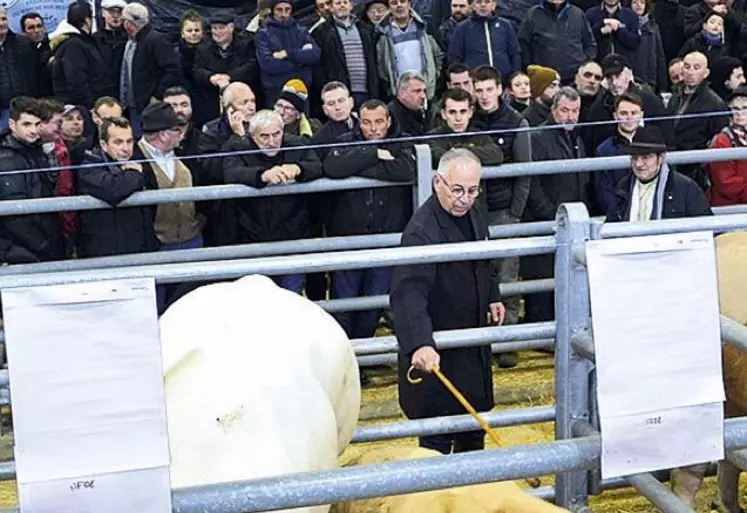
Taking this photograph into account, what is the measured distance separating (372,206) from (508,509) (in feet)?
13.1

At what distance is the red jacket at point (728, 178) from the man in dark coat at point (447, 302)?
2934 millimetres

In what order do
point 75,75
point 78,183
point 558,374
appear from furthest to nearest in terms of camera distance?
1. point 75,75
2. point 78,183
3. point 558,374

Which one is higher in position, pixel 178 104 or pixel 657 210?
pixel 178 104

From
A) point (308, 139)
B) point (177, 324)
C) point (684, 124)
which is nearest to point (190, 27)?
point (308, 139)

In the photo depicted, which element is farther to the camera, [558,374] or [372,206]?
[372,206]

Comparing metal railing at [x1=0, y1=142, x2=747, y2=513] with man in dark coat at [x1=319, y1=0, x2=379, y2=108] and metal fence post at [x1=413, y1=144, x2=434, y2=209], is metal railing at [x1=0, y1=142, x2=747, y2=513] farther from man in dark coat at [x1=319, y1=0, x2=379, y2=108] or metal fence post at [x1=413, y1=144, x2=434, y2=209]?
man in dark coat at [x1=319, y1=0, x2=379, y2=108]

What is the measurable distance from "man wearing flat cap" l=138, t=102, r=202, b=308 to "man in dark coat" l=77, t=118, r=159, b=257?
0.06 m

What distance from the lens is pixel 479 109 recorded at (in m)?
7.38

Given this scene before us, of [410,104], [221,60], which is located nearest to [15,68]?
[221,60]

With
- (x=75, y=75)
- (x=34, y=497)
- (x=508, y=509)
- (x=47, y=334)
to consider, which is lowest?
(x=508, y=509)

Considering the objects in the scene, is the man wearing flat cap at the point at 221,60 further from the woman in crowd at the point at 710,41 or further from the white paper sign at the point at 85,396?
the white paper sign at the point at 85,396

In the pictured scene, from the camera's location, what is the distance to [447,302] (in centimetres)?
485

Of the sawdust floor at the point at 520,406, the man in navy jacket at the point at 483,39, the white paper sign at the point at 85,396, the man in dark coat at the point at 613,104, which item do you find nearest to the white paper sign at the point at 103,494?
the white paper sign at the point at 85,396

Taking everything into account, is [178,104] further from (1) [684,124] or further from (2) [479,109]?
(1) [684,124]
